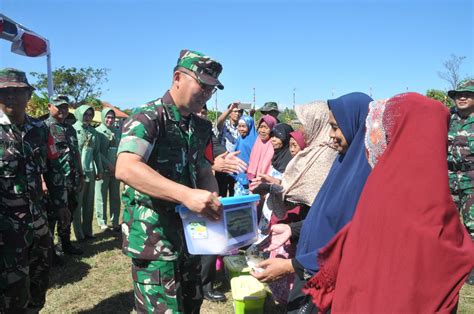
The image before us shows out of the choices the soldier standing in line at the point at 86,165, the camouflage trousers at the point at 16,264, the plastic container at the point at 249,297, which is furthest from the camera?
the soldier standing in line at the point at 86,165

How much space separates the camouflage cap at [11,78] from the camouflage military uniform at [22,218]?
9.8 inches

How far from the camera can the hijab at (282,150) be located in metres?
4.29

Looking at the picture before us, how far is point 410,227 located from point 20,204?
280cm

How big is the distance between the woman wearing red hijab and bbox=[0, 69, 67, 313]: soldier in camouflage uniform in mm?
2514

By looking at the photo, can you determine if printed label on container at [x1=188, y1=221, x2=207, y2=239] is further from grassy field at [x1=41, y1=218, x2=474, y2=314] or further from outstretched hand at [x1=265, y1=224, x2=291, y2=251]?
grassy field at [x1=41, y1=218, x2=474, y2=314]

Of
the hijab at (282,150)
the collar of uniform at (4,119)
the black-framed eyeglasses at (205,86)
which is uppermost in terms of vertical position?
the black-framed eyeglasses at (205,86)

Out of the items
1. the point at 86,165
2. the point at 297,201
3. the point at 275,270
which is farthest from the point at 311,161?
the point at 86,165

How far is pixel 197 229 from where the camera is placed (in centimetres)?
193

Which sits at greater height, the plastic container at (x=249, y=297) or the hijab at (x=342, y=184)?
the hijab at (x=342, y=184)

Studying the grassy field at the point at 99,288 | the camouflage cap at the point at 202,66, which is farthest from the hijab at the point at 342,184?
the grassy field at the point at 99,288

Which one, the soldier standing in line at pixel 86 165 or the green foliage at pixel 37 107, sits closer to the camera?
the soldier standing in line at pixel 86 165

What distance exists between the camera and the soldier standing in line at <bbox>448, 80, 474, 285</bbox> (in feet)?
15.9

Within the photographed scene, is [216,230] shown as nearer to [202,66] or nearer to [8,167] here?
[202,66]

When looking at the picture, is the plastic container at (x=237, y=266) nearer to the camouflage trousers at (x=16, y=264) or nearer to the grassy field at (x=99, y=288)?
the grassy field at (x=99, y=288)
